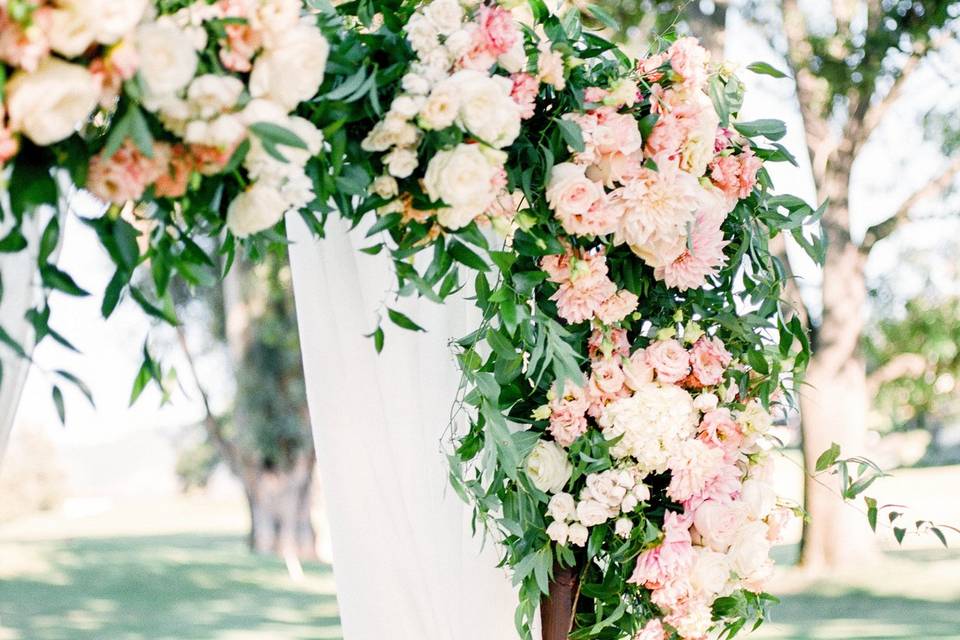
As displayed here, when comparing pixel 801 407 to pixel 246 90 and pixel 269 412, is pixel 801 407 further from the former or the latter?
pixel 246 90

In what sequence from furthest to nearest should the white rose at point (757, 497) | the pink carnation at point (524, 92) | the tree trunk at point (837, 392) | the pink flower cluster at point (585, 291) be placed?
the tree trunk at point (837, 392) → the white rose at point (757, 497) → the pink flower cluster at point (585, 291) → the pink carnation at point (524, 92)

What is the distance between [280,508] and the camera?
6914 millimetres

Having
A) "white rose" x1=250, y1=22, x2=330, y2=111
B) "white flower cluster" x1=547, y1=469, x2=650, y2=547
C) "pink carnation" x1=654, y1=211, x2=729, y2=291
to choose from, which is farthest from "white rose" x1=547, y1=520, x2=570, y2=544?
"white rose" x1=250, y1=22, x2=330, y2=111

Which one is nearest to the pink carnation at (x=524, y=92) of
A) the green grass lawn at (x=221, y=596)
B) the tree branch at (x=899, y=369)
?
the green grass lawn at (x=221, y=596)

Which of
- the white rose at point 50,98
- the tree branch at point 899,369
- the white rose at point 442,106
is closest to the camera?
the white rose at point 50,98

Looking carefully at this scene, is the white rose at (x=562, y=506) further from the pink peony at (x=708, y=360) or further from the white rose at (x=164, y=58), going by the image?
the white rose at (x=164, y=58)

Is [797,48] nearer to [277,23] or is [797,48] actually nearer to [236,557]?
[236,557]

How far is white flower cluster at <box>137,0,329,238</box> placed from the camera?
0.96 metres

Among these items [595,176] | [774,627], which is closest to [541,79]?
[595,176]

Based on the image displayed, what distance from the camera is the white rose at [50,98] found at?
896mm

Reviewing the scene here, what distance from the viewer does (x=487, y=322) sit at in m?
1.41

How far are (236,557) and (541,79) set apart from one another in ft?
15.8

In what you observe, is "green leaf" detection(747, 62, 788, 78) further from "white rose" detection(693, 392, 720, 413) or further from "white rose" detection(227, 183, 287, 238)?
"white rose" detection(227, 183, 287, 238)

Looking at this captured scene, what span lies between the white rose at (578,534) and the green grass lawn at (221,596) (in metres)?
3.09
